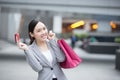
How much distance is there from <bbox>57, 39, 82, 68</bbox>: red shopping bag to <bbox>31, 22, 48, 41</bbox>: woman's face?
22cm

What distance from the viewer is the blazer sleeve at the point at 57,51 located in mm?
3906

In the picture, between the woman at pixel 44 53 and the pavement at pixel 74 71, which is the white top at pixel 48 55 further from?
the pavement at pixel 74 71

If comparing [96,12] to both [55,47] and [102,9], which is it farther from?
[55,47]

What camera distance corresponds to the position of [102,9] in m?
20.4

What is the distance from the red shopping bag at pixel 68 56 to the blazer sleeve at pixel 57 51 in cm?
4

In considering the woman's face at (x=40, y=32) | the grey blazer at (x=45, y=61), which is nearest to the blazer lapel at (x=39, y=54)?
the grey blazer at (x=45, y=61)

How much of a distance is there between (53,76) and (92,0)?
16338mm

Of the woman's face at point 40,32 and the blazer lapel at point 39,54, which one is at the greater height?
the woman's face at point 40,32

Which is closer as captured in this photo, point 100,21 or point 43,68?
point 43,68

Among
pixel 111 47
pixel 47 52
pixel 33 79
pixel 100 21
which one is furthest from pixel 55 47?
pixel 100 21

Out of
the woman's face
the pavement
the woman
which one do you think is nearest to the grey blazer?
the woman

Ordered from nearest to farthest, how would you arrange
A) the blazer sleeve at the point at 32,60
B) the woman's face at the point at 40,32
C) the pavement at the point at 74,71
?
the blazer sleeve at the point at 32,60 → the woman's face at the point at 40,32 → the pavement at the point at 74,71

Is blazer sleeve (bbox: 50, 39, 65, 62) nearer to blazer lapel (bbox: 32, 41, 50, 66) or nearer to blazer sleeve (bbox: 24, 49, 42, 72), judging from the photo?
blazer lapel (bbox: 32, 41, 50, 66)

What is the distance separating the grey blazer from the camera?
3744mm
